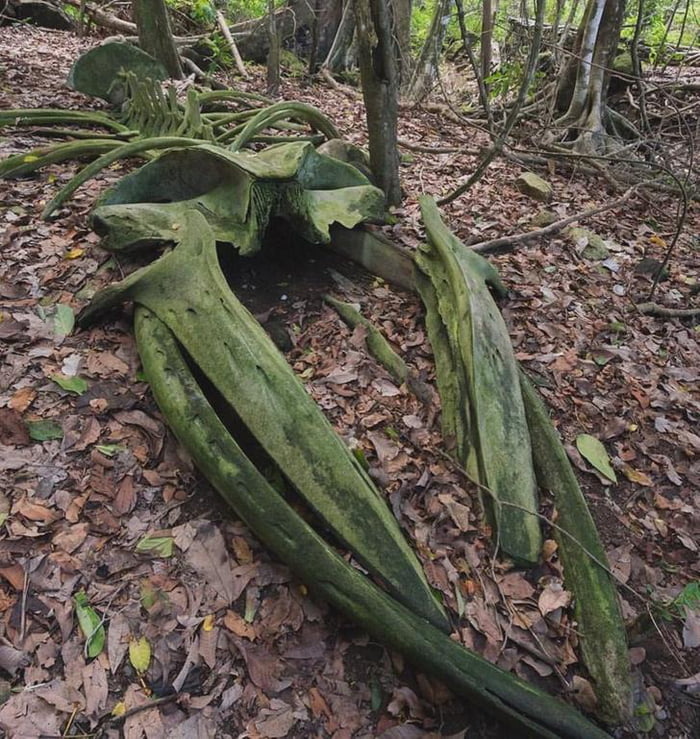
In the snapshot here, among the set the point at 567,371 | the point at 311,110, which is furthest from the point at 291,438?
the point at 311,110

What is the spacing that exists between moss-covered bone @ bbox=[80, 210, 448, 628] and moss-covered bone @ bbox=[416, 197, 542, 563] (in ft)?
1.99

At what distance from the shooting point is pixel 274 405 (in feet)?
8.54

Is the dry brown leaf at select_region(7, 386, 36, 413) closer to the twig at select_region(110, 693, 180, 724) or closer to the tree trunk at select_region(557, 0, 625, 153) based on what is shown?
the twig at select_region(110, 693, 180, 724)

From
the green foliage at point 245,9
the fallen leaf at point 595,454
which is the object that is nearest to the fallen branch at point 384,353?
the fallen leaf at point 595,454

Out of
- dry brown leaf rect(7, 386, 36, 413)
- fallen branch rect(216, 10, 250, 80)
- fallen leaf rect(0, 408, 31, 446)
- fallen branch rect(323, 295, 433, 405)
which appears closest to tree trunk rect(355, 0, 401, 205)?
fallen branch rect(323, 295, 433, 405)

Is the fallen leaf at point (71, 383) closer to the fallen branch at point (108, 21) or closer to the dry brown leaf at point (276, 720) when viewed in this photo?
the dry brown leaf at point (276, 720)

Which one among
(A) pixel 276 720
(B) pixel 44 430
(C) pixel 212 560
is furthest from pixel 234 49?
(A) pixel 276 720

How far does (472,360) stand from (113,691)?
2.28m

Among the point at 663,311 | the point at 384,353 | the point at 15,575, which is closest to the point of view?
the point at 15,575

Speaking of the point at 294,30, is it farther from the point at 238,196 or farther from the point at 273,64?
the point at 238,196

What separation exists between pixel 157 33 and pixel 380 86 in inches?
184

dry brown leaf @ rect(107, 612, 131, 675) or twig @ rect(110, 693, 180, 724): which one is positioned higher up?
dry brown leaf @ rect(107, 612, 131, 675)

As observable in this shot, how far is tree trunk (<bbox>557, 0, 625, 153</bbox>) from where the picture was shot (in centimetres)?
695

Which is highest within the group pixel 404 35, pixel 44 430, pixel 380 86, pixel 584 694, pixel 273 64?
pixel 404 35
